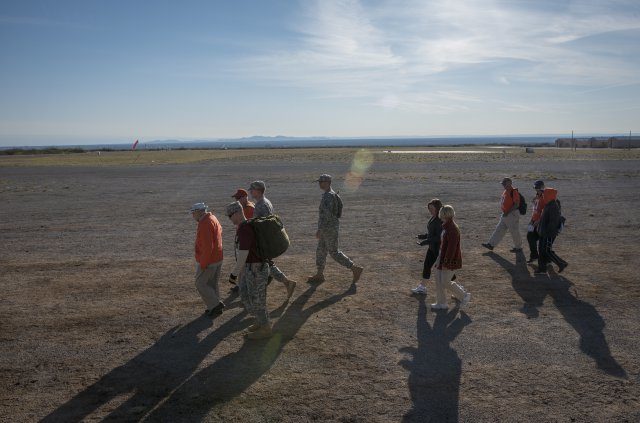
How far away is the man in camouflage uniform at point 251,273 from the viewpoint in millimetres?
6105

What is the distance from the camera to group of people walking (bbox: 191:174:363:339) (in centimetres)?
625

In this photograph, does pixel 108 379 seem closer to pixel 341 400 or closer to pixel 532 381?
pixel 341 400

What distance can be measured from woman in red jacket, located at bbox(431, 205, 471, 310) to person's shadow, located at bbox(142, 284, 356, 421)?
2231mm

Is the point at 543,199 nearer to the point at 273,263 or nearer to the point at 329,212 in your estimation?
the point at 329,212

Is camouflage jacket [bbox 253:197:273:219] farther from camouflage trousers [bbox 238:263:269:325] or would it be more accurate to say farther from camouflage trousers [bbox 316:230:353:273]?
camouflage trousers [bbox 238:263:269:325]

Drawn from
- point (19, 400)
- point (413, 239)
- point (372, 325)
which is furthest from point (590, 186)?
point (19, 400)

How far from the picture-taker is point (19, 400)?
5188 mm

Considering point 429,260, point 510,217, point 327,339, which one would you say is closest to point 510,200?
point 510,217

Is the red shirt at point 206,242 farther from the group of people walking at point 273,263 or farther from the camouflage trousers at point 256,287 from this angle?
the camouflage trousers at point 256,287

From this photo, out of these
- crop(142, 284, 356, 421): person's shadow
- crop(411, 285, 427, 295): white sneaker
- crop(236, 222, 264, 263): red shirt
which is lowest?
crop(142, 284, 356, 421): person's shadow

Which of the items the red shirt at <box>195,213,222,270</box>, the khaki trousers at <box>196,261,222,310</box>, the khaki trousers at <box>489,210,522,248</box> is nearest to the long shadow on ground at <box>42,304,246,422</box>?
the khaki trousers at <box>196,261,222,310</box>

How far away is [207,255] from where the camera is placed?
23.5 ft

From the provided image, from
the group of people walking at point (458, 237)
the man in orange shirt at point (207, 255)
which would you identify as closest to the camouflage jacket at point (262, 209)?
the man in orange shirt at point (207, 255)

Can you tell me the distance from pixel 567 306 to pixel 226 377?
18.5ft
